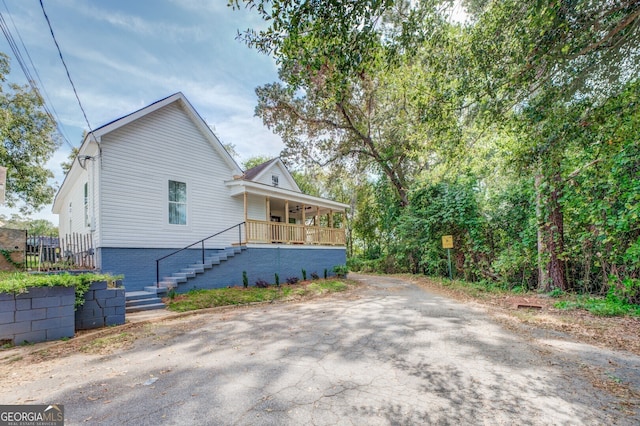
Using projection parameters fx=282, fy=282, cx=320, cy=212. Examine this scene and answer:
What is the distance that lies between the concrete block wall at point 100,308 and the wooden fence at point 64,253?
3.89m

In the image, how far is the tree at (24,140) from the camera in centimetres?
1623

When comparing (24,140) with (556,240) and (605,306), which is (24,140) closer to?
(556,240)

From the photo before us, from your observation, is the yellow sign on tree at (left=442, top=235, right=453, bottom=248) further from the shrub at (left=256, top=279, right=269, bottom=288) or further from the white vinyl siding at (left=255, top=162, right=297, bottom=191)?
the white vinyl siding at (left=255, top=162, right=297, bottom=191)

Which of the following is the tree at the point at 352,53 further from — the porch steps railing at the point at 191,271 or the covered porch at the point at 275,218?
the porch steps railing at the point at 191,271

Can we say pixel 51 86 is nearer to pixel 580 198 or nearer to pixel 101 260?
pixel 101 260

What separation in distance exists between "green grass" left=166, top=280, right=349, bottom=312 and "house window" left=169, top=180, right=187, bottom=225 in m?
2.93

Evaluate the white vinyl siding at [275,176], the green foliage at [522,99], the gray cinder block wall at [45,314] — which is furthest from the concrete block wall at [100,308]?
the white vinyl siding at [275,176]

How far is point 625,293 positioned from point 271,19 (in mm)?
9503

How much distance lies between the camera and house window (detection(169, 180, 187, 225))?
10484 mm

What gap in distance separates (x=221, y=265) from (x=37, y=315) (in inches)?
218

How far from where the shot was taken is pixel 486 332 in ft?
17.0

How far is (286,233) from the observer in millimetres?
12836

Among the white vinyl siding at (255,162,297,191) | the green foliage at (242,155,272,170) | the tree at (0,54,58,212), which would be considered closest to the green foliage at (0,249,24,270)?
the tree at (0,54,58,212)

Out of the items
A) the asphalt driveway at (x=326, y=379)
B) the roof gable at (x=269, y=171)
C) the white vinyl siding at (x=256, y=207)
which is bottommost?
the asphalt driveway at (x=326, y=379)
